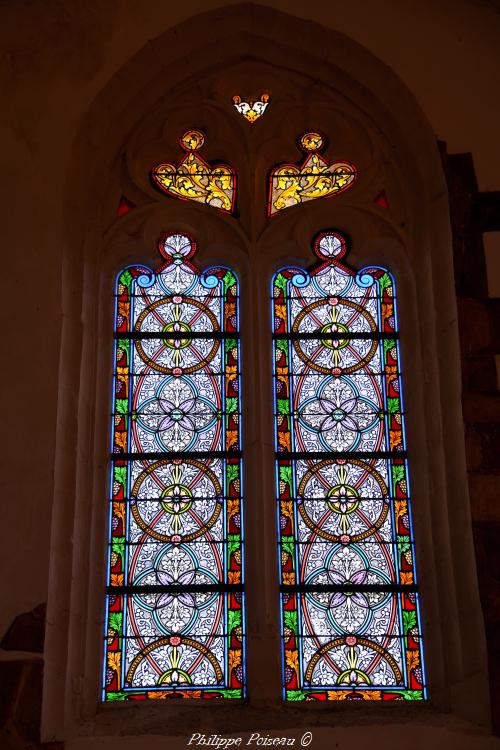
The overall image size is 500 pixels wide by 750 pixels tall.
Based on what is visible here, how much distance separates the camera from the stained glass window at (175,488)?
5539mm

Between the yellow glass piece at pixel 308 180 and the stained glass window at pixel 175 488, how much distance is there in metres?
0.56

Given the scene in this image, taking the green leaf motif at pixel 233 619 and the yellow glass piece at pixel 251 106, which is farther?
the yellow glass piece at pixel 251 106

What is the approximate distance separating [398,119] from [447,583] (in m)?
2.48

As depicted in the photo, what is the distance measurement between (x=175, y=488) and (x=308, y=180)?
1873mm

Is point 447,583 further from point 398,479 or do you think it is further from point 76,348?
point 76,348

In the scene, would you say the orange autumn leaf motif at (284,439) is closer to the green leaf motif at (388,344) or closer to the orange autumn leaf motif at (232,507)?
the orange autumn leaf motif at (232,507)

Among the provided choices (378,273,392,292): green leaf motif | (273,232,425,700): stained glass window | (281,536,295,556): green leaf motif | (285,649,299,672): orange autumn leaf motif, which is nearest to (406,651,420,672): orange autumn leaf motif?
(273,232,425,700): stained glass window

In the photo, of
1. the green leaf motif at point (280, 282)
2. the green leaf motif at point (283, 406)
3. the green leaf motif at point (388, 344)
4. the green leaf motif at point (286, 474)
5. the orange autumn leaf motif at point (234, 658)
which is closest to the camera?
the orange autumn leaf motif at point (234, 658)

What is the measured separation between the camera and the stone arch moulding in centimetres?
543

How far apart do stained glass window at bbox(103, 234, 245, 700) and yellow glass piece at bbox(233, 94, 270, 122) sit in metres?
0.85

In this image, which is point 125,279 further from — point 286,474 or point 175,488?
point 286,474

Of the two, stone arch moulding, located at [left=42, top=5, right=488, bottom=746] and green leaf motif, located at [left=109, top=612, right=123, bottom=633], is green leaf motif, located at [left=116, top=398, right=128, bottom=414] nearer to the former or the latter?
stone arch moulding, located at [left=42, top=5, right=488, bottom=746]

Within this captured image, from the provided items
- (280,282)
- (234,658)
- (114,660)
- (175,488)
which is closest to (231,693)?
(234,658)

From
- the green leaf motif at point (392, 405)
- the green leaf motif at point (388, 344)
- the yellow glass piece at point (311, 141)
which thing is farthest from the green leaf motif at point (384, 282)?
the yellow glass piece at point (311, 141)
